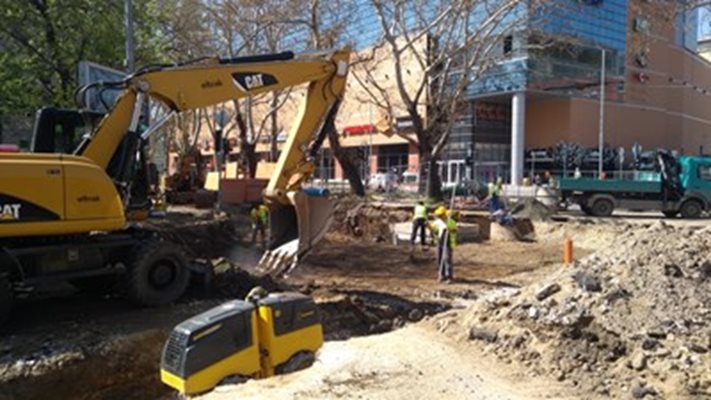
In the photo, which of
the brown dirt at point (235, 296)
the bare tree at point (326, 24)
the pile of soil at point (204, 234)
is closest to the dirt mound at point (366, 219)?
the brown dirt at point (235, 296)

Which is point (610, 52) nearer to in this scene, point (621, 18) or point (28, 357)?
point (621, 18)

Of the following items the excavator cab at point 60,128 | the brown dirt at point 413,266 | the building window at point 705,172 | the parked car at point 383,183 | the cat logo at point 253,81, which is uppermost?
Result: the cat logo at point 253,81

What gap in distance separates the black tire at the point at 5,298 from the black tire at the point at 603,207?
23793 mm

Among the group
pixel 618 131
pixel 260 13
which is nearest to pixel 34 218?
pixel 260 13

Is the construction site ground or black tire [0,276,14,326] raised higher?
black tire [0,276,14,326]

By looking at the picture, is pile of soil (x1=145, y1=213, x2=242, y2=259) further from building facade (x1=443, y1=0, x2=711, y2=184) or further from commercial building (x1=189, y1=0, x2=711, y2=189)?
building facade (x1=443, y1=0, x2=711, y2=184)

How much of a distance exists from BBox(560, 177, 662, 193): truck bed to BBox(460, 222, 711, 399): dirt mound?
737 inches

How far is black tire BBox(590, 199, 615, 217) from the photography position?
27188 millimetres

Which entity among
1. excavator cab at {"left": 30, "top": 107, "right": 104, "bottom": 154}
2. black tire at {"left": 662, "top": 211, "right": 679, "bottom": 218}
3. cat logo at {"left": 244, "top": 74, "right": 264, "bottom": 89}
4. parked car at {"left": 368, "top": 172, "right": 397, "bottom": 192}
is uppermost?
cat logo at {"left": 244, "top": 74, "right": 264, "bottom": 89}

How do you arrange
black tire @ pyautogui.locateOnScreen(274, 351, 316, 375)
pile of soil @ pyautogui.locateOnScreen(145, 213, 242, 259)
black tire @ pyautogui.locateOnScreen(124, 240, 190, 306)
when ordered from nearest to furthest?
1. black tire @ pyautogui.locateOnScreen(274, 351, 316, 375)
2. black tire @ pyautogui.locateOnScreen(124, 240, 190, 306)
3. pile of soil @ pyautogui.locateOnScreen(145, 213, 242, 259)

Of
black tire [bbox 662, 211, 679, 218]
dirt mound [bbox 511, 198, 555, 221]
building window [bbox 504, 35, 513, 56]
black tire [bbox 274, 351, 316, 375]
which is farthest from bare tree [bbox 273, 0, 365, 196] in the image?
black tire [bbox 274, 351, 316, 375]

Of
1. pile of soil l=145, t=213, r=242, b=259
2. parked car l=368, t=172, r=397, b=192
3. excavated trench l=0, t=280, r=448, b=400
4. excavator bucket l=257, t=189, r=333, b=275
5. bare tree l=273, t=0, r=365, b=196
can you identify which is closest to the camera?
excavated trench l=0, t=280, r=448, b=400

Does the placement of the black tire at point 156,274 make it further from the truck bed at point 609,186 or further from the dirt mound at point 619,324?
the truck bed at point 609,186

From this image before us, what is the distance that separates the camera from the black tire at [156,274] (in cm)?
933
